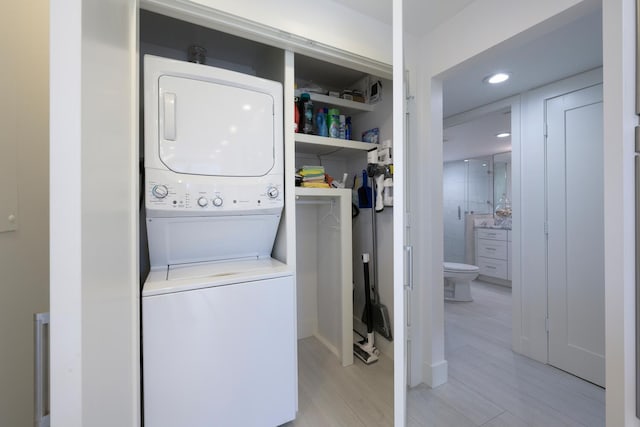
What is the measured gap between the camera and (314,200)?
2.29m

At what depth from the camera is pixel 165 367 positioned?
3.81 feet

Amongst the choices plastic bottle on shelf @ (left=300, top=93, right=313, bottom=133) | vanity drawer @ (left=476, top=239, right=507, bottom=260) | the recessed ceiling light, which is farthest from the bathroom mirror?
plastic bottle on shelf @ (left=300, top=93, right=313, bottom=133)

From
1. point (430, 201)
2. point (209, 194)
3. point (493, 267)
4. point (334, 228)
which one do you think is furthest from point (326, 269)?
point (493, 267)

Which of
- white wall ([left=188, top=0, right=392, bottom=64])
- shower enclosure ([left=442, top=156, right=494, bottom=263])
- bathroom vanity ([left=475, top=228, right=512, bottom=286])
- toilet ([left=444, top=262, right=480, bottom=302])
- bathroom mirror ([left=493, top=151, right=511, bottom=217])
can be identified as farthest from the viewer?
shower enclosure ([left=442, top=156, right=494, bottom=263])

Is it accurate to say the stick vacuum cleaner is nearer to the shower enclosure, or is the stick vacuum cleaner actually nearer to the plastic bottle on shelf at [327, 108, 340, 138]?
the plastic bottle on shelf at [327, 108, 340, 138]

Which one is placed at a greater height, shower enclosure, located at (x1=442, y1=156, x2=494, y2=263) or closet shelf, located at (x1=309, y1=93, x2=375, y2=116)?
closet shelf, located at (x1=309, y1=93, x2=375, y2=116)

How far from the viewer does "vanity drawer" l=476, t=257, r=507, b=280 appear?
438cm

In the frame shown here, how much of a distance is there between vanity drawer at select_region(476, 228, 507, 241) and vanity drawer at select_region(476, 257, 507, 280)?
405 mm

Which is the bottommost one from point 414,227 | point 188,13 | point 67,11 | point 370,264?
point 370,264

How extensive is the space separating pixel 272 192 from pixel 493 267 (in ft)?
15.4

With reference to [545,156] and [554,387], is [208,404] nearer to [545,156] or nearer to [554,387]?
[554,387]

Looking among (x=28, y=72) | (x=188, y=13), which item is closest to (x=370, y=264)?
(x=188, y=13)

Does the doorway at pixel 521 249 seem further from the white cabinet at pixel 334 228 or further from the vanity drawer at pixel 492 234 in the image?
the vanity drawer at pixel 492 234

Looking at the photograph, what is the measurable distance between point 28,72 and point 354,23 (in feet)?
5.45
